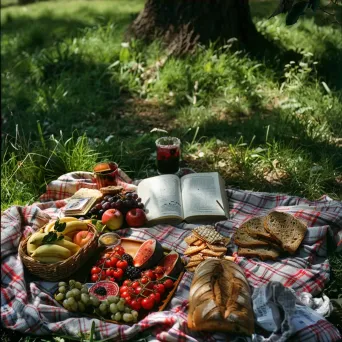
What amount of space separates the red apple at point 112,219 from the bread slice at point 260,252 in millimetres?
984

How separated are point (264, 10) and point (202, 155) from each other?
14.5 ft

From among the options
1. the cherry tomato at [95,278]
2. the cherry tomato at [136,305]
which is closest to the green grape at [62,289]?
the cherry tomato at [95,278]

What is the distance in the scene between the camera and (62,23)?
9.64 meters

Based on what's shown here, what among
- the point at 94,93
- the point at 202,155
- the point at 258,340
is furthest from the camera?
the point at 94,93

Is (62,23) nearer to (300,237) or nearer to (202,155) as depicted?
(202,155)

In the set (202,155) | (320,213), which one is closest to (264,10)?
(202,155)

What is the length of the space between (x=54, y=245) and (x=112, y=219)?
0.65 meters

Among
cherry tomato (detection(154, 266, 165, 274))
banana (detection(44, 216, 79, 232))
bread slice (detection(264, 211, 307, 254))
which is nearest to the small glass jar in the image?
banana (detection(44, 216, 79, 232))

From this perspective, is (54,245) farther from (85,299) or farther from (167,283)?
(167,283)

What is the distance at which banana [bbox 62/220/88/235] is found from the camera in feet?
14.1

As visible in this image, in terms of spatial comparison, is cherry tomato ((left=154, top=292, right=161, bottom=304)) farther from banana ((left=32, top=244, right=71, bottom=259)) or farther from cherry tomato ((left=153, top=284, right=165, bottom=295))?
banana ((left=32, top=244, right=71, bottom=259))

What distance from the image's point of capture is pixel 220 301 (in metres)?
3.51

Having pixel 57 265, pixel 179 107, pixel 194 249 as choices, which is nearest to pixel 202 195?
pixel 194 249

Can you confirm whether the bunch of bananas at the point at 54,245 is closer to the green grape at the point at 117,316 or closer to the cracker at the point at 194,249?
the green grape at the point at 117,316
